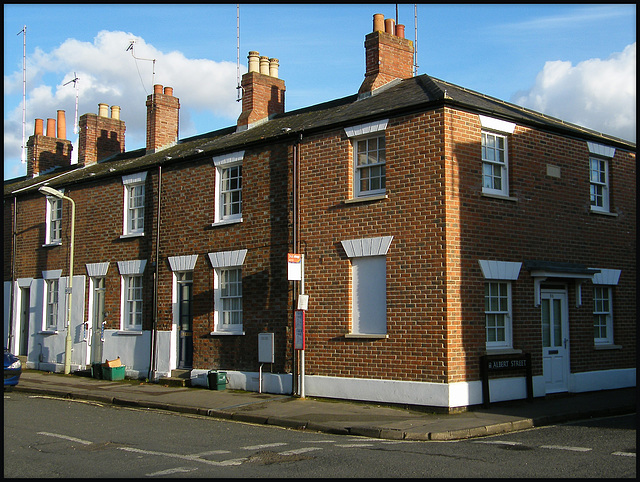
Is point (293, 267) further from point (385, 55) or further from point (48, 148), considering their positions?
point (48, 148)

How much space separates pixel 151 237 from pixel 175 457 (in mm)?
11504

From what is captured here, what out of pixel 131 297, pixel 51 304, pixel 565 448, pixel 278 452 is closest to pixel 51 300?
pixel 51 304

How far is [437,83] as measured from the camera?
16750mm

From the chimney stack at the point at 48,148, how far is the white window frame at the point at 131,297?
11641 millimetres

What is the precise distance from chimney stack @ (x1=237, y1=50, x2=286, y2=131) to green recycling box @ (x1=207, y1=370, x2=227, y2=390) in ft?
25.3

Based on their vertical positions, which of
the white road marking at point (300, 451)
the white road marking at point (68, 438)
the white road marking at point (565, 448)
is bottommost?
the white road marking at point (68, 438)

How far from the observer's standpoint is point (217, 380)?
17422 millimetres

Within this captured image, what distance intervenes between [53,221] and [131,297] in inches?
197

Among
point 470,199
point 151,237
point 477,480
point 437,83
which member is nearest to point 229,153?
point 151,237

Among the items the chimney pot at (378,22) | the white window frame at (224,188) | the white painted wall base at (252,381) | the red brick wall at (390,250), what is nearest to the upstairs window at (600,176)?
the red brick wall at (390,250)

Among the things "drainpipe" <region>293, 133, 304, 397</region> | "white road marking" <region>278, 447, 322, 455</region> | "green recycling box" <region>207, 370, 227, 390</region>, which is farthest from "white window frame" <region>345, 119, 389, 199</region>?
"white road marking" <region>278, 447, 322, 455</region>

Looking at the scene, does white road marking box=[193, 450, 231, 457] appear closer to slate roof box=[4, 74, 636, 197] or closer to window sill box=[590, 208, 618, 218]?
slate roof box=[4, 74, 636, 197]

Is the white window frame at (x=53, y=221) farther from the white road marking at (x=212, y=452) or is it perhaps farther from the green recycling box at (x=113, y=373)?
the white road marking at (x=212, y=452)

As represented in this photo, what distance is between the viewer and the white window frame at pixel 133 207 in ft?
68.5
